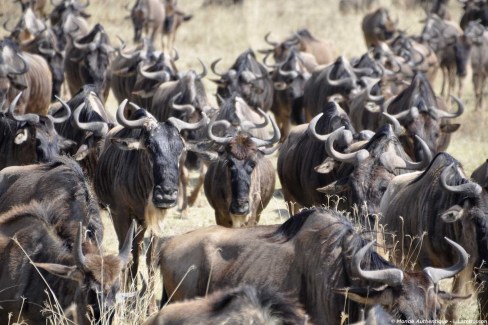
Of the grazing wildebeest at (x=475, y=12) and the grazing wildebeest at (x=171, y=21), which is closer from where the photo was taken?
the grazing wildebeest at (x=475, y=12)

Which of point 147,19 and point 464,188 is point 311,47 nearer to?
point 147,19

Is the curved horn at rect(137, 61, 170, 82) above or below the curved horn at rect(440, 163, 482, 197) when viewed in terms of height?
above

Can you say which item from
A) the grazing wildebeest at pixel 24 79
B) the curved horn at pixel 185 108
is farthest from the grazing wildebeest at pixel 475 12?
the curved horn at pixel 185 108

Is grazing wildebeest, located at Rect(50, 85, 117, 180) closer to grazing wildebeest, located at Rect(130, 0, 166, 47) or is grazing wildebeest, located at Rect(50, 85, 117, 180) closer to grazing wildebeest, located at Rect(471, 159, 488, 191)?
grazing wildebeest, located at Rect(471, 159, 488, 191)

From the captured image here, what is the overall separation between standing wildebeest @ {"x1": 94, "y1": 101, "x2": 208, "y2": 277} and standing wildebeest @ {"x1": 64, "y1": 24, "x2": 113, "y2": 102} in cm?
743

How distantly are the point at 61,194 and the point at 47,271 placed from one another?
1023 millimetres

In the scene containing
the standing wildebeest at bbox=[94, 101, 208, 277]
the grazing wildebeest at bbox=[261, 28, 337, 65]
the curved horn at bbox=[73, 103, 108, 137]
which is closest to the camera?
the standing wildebeest at bbox=[94, 101, 208, 277]

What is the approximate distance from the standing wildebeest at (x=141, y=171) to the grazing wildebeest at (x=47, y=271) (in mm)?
1547

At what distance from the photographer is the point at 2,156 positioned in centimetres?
973

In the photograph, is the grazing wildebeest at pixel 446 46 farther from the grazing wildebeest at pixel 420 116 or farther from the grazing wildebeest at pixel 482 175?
the grazing wildebeest at pixel 482 175

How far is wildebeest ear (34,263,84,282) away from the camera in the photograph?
532cm

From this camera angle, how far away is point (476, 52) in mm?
21266

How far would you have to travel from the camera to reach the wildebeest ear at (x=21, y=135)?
30.4 feet

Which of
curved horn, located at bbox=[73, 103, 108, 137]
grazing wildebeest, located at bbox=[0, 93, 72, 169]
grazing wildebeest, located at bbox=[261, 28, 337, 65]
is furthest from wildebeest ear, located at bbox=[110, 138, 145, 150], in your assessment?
grazing wildebeest, located at bbox=[261, 28, 337, 65]
